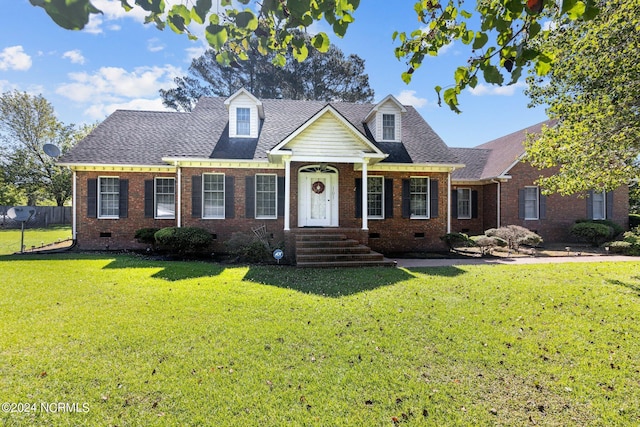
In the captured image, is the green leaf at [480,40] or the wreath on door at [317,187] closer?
the green leaf at [480,40]

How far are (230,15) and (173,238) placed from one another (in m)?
10.2

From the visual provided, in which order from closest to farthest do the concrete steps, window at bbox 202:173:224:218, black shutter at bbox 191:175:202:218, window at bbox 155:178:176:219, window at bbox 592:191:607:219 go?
the concrete steps → black shutter at bbox 191:175:202:218 → window at bbox 202:173:224:218 → window at bbox 155:178:176:219 → window at bbox 592:191:607:219

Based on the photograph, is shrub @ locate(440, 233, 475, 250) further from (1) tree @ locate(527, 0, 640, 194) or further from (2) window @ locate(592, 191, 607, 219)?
(2) window @ locate(592, 191, 607, 219)

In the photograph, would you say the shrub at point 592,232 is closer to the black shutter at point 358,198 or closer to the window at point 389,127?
the window at point 389,127

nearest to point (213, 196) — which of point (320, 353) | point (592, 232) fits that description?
point (320, 353)

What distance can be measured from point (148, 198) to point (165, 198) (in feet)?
2.15

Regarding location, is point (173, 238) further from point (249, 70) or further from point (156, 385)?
point (249, 70)

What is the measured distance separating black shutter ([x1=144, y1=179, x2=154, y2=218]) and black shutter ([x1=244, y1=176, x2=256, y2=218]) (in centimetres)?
415

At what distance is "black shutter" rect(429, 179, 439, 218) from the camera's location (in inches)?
561

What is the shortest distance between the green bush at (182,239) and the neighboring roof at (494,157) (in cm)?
1322

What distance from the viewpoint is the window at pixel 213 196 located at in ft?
43.5

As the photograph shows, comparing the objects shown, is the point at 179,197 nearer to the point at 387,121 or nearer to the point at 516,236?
the point at 387,121

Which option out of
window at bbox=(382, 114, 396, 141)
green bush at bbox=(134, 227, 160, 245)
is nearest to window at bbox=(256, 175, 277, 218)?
green bush at bbox=(134, 227, 160, 245)

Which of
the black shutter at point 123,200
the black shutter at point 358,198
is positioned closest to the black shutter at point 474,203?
the black shutter at point 358,198
